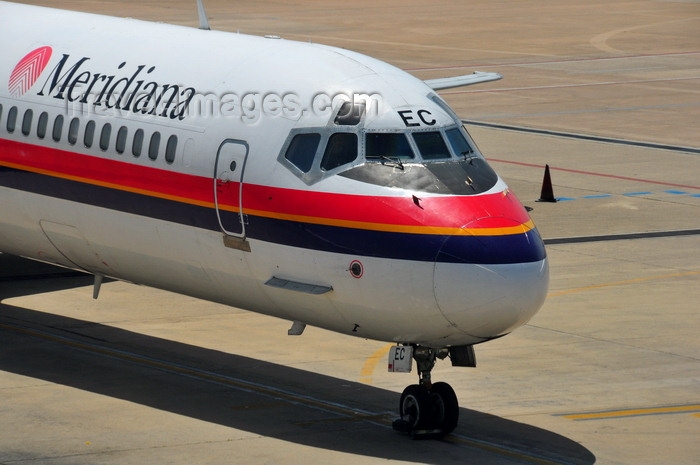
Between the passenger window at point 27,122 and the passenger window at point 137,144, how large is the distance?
7.72 ft

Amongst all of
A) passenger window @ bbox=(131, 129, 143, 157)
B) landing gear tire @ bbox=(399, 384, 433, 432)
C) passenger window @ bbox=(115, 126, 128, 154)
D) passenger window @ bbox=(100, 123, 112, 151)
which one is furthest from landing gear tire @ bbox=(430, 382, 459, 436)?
passenger window @ bbox=(100, 123, 112, 151)

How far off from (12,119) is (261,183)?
5617 mm

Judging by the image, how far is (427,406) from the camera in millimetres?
18141

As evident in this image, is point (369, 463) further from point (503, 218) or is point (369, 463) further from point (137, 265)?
point (137, 265)

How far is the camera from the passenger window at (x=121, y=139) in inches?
809

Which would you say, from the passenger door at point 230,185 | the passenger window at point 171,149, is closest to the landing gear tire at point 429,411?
the passenger door at point 230,185

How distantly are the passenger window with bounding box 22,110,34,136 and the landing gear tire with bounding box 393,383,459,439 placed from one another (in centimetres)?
777

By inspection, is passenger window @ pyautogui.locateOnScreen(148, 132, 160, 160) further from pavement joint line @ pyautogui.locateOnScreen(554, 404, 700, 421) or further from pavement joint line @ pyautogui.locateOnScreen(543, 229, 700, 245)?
pavement joint line @ pyautogui.locateOnScreen(543, 229, 700, 245)

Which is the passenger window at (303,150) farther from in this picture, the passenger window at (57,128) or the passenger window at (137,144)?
the passenger window at (57,128)

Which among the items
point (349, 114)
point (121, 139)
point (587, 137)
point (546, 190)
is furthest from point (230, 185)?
point (587, 137)

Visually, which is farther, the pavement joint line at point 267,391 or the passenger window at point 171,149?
the passenger window at point 171,149

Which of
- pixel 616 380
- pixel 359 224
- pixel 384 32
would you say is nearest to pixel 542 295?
pixel 359 224

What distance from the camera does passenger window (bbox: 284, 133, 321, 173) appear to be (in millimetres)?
18359

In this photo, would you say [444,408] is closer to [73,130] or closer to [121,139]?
[121,139]
